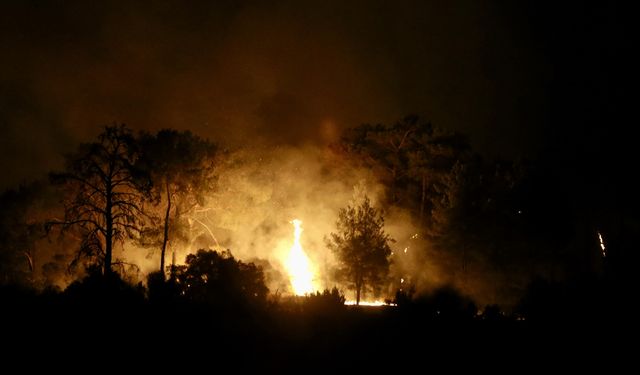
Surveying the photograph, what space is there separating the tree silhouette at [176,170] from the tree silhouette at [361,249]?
7.93 m

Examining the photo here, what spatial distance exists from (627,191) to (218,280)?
28997 millimetres

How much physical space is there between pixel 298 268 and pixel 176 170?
10.6 m

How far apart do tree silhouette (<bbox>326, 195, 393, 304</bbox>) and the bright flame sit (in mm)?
6163

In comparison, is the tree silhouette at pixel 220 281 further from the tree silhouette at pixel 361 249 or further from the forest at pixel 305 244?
the tree silhouette at pixel 361 249

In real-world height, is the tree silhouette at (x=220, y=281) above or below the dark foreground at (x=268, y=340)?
above

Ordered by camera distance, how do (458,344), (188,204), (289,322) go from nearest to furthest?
1. (458,344)
2. (289,322)
3. (188,204)

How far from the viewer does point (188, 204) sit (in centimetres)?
3347

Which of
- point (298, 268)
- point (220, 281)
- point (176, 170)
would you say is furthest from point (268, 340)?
point (298, 268)

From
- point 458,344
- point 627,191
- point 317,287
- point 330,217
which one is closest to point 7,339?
point 458,344

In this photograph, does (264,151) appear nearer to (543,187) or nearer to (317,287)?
(317,287)

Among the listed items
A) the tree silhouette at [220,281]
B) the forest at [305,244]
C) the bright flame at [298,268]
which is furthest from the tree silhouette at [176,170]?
the tree silhouette at [220,281]

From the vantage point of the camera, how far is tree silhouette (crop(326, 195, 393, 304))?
30859 millimetres

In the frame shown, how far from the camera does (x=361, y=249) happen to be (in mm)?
30797

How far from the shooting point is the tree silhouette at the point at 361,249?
30.9 meters
